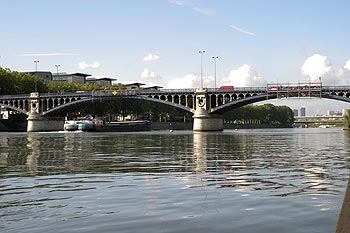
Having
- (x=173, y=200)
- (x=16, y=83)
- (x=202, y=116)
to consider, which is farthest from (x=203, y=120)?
(x=173, y=200)

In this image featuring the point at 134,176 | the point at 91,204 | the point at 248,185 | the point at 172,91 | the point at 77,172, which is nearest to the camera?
the point at 91,204

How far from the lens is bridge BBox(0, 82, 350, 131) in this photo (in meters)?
125

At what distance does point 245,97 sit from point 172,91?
64.6ft

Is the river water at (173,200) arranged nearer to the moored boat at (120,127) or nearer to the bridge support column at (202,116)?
the bridge support column at (202,116)

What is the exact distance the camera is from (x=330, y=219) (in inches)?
466

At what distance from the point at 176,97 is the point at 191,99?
3.92 meters

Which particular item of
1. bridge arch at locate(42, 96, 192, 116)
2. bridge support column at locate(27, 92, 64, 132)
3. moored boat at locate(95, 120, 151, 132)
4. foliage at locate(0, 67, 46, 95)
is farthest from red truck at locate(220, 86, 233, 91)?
foliage at locate(0, 67, 46, 95)

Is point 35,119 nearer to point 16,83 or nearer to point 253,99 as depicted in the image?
point 16,83

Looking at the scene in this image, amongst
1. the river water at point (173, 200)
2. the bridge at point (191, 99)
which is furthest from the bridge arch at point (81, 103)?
the river water at point (173, 200)

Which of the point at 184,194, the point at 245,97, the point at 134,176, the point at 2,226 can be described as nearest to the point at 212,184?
the point at 184,194

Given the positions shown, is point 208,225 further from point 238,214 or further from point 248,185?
point 248,185

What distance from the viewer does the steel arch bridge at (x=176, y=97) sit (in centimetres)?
12281

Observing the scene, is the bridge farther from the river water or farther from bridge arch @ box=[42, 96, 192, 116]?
the river water

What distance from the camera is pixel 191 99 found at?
5630 inches
